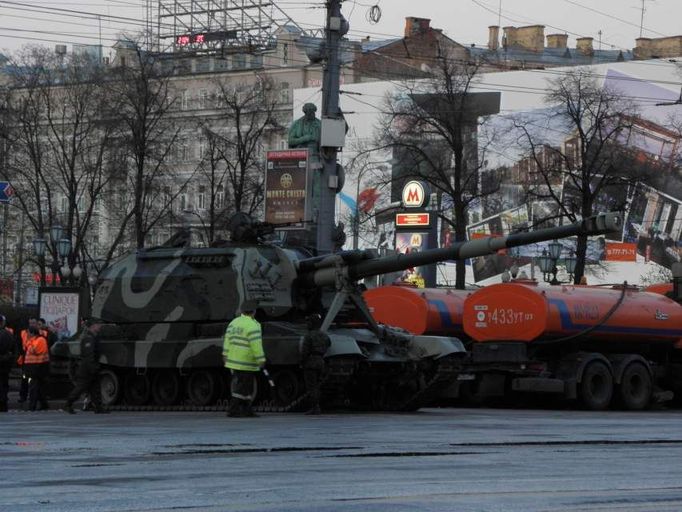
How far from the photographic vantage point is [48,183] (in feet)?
196

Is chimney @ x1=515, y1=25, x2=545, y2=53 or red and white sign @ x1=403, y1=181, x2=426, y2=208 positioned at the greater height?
chimney @ x1=515, y1=25, x2=545, y2=53

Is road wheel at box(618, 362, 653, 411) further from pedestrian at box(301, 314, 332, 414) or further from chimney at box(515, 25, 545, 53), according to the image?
chimney at box(515, 25, 545, 53)

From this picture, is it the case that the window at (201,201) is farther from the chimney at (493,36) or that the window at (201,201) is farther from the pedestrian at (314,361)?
the pedestrian at (314,361)

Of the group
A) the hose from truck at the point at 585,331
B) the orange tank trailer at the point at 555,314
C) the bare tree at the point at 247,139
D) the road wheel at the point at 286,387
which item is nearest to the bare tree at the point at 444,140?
the bare tree at the point at 247,139

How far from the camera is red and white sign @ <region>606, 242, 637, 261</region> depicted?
80.4m

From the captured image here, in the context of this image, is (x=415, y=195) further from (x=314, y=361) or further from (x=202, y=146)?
(x=202, y=146)

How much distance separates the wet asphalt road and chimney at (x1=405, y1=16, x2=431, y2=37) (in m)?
73.0

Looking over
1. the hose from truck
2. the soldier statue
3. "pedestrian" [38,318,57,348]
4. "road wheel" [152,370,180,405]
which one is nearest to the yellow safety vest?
"road wheel" [152,370,180,405]

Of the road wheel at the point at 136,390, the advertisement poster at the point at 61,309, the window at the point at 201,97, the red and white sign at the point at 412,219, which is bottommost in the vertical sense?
the road wheel at the point at 136,390

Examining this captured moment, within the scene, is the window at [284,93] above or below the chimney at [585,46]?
below

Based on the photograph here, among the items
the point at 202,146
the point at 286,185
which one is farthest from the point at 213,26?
the point at 286,185

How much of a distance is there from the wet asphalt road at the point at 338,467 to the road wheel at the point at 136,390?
7.06 metres

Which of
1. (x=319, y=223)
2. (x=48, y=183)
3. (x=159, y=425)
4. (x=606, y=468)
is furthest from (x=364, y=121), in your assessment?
(x=606, y=468)

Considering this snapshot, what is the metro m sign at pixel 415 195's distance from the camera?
4384 centimetres
